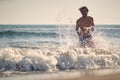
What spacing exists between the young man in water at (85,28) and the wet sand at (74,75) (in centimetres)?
34

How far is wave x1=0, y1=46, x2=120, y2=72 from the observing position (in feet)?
9.30

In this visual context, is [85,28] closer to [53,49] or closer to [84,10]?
[84,10]

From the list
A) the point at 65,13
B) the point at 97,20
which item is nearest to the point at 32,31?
the point at 65,13

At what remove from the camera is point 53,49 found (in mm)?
2961

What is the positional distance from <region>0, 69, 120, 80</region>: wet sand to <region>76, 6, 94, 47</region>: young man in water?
343 millimetres

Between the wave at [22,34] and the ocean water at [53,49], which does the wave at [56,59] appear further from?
the wave at [22,34]

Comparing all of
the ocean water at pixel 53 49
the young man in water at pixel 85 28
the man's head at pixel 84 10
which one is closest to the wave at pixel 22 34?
the ocean water at pixel 53 49

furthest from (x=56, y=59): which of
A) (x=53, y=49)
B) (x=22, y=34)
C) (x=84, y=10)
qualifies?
(x=84, y=10)

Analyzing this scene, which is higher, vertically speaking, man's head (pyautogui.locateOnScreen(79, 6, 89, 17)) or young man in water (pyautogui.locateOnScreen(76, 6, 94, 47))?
man's head (pyautogui.locateOnScreen(79, 6, 89, 17))

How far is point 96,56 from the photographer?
3.05 metres

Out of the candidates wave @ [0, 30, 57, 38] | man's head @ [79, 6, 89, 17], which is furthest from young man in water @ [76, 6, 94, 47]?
wave @ [0, 30, 57, 38]

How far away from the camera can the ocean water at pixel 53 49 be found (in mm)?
2859

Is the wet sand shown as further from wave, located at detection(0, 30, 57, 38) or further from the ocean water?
wave, located at detection(0, 30, 57, 38)

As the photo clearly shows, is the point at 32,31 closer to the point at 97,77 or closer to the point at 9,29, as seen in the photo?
the point at 9,29
